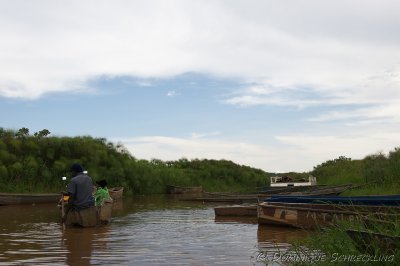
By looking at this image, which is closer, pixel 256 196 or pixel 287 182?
pixel 256 196

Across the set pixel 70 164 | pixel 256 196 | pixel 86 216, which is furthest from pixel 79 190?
pixel 70 164

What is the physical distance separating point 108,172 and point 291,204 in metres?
22.4

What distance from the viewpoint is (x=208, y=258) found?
8695 mm

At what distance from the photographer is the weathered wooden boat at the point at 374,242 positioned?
514 cm

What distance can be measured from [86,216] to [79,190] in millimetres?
848

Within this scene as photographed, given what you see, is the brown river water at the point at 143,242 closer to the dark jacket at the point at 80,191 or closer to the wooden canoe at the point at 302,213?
the wooden canoe at the point at 302,213

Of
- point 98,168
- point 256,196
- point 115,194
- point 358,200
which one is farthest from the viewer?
point 98,168

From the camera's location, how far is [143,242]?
10.8 m

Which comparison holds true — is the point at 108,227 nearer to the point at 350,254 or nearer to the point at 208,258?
the point at 208,258

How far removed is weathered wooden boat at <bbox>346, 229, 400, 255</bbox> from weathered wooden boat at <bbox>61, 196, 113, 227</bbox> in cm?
909

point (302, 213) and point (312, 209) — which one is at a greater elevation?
point (312, 209)

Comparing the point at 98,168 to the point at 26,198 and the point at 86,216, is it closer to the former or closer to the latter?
the point at 26,198

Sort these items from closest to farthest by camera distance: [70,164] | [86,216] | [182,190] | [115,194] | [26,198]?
[86,216] → [26,198] → [115,194] → [70,164] → [182,190]

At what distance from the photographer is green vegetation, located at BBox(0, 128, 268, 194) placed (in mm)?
28891
